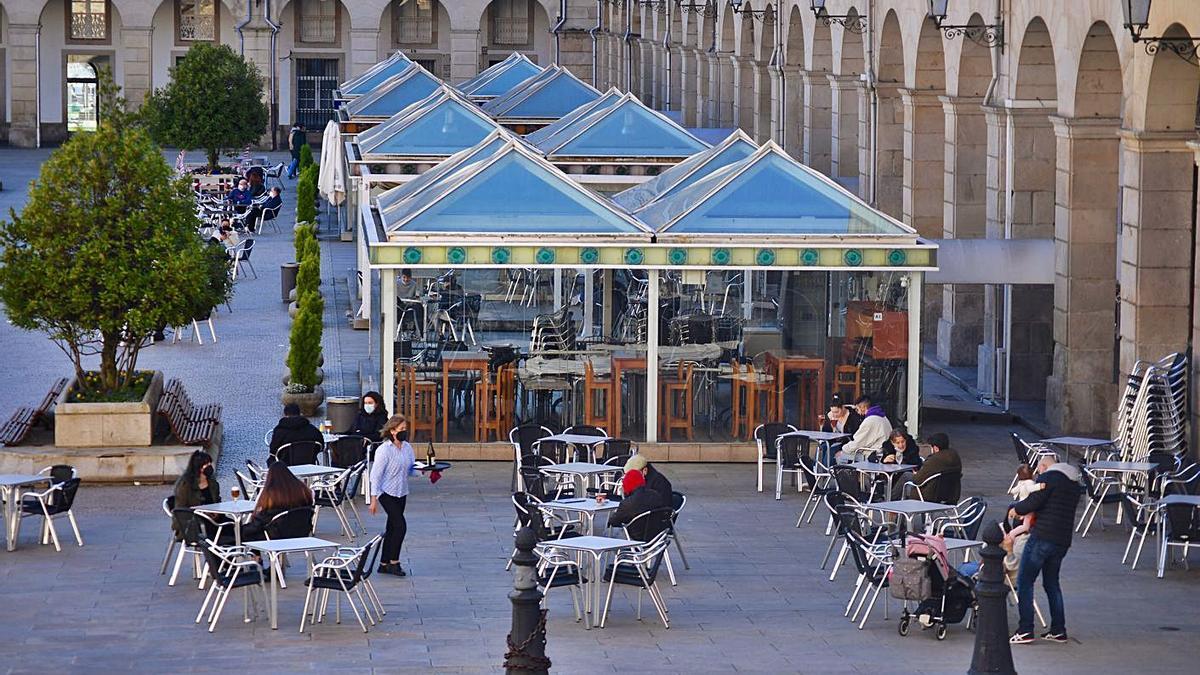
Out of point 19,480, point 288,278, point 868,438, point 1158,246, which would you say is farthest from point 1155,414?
point 288,278

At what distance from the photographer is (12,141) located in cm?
6391

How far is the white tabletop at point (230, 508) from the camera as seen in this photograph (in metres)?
15.5

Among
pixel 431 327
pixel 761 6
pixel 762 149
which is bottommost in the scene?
pixel 431 327

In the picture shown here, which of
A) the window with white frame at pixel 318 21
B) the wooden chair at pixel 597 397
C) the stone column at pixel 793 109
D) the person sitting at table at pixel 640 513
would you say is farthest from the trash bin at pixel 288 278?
the window with white frame at pixel 318 21

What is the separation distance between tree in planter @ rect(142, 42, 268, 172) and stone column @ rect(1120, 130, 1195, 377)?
99.8ft

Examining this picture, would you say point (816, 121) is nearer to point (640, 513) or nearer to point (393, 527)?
point (393, 527)

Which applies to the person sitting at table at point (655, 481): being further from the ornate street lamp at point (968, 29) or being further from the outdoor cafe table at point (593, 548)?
the ornate street lamp at point (968, 29)

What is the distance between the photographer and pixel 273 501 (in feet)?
49.7

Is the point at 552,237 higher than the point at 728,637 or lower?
higher

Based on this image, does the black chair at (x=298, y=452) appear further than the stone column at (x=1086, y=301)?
No

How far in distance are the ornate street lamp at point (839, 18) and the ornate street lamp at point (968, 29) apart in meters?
5.23

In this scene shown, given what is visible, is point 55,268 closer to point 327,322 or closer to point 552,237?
point 552,237

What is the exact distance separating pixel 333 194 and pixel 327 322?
21.0ft

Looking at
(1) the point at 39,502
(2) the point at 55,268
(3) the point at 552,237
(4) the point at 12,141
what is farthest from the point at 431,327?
(4) the point at 12,141
